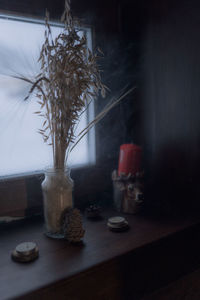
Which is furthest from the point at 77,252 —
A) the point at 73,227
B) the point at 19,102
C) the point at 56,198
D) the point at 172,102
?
the point at 172,102

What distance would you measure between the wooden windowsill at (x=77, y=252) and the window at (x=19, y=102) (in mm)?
255

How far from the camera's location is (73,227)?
0.88m

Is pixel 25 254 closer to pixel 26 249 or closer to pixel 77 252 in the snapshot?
pixel 26 249

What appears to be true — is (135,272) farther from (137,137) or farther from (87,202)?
(137,137)

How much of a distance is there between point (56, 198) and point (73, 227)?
0.36 feet

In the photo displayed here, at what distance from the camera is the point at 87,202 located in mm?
1277

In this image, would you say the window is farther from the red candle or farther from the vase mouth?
the red candle

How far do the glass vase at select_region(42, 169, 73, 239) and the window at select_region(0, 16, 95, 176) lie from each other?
226mm

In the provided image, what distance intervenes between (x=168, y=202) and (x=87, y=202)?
14.1 inches

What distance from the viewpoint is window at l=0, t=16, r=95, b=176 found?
1.03 metres

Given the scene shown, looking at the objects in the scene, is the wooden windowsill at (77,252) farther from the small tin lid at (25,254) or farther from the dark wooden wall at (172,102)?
the dark wooden wall at (172,102)

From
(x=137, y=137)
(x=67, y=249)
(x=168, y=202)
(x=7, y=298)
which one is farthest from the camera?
(x=137, y=137)

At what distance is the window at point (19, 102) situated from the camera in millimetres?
1029

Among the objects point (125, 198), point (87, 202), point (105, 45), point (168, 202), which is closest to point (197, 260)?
point (168, 202)
